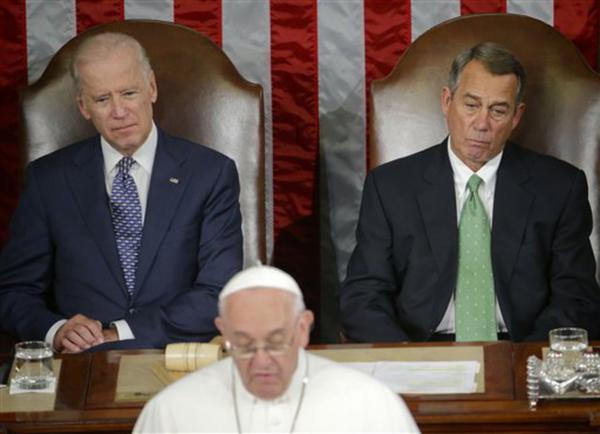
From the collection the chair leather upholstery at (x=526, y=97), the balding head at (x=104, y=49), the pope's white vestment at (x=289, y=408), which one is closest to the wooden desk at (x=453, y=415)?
the pope's white vestment at (x=289, y=408)

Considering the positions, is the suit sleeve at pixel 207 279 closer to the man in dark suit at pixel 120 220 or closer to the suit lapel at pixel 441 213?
the man in dark suit at pixel 120 220

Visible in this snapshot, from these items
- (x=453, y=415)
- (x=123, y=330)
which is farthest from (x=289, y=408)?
(x=123, y=330)

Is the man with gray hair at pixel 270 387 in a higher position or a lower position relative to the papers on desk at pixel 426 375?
higher

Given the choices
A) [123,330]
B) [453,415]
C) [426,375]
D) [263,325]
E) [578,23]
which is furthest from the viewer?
[578,23]

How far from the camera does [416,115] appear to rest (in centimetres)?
530

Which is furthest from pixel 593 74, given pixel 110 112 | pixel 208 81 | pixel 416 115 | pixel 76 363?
pixel 76 363

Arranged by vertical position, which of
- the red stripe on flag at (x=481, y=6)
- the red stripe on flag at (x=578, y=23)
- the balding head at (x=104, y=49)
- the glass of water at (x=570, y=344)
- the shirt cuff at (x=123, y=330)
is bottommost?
the shirt cuff at (x=123, y=330)

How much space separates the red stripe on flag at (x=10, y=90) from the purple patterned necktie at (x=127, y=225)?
73cm

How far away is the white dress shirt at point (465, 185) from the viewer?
16.2 feet

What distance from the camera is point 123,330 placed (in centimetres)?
480

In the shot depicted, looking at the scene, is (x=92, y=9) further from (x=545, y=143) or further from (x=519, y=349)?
(x=519, y=349)

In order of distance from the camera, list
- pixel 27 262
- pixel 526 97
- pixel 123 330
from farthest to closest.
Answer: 1. pixel 526 97
2. pixel 27 262
3. pixel 123 330

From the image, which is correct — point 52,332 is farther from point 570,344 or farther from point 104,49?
point 570,344

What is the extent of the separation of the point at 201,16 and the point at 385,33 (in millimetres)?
677
